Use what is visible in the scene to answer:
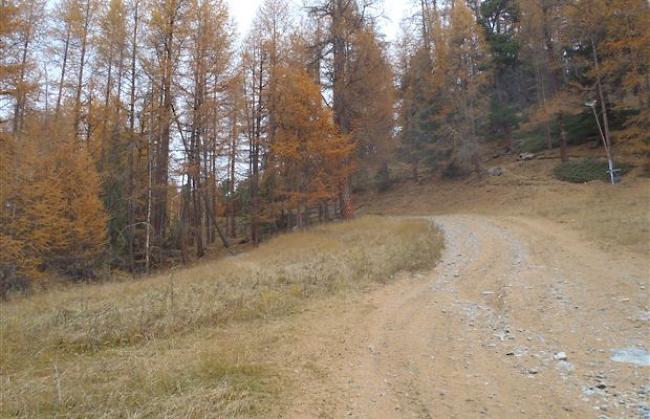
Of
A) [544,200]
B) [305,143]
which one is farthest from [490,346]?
[544,200]

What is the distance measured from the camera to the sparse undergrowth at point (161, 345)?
3484mm

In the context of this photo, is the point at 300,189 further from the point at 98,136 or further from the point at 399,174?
the point at 399,174

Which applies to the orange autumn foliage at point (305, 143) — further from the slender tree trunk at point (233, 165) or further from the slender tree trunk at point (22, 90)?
the slender tree trunk at point (22, 90)

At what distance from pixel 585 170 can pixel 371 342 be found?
857 inches

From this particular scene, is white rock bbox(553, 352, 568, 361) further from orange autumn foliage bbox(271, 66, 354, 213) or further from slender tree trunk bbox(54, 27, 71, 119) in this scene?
slender tree trunk bbox(54, 27, 71, 119)

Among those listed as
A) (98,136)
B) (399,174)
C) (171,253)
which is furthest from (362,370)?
(399,174)

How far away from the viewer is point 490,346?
4602mm

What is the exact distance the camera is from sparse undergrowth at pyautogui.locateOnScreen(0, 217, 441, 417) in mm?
3484

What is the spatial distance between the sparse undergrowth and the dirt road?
688 mm

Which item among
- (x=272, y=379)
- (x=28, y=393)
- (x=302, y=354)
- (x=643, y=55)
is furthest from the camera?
(x=643, y=55)

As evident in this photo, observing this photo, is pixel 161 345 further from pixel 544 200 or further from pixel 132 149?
pixel 544 200

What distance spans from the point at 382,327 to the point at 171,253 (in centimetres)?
1756

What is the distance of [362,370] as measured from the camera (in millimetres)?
4172

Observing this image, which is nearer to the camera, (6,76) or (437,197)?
(6,76)
